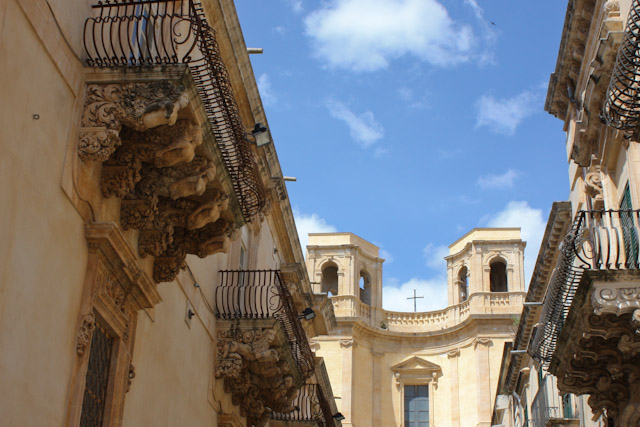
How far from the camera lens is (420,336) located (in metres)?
39.1

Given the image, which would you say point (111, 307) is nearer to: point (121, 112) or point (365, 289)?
point (121, 112)

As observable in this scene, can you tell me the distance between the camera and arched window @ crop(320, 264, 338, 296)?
133 ft

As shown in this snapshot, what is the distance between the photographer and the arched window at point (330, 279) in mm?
40500

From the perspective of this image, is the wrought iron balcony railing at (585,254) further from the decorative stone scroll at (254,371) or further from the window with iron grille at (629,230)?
the decorative stone scroll at (254,371)

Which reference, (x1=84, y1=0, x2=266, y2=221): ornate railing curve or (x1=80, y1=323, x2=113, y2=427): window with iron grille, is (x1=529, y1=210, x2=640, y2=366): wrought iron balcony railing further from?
(x1=80, y1=323, x2=113, y2=427): window with iron grille

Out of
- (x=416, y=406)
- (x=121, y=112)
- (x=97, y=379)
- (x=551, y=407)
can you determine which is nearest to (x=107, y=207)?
(x=121, y=112)

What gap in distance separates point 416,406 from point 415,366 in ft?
5.34

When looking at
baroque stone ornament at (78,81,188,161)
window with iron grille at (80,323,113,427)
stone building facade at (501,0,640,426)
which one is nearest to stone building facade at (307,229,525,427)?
stone building facade at (501,0,640,426)

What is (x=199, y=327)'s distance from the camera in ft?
43.5

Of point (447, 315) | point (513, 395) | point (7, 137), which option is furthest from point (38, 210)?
point (447, 315)

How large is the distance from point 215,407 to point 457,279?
91.5 feet

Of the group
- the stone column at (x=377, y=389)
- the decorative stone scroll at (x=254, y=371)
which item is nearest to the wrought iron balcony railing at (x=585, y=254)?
the decorative stone scroll at (x=254, y=371)

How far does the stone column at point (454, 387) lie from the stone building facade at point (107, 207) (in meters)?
25.4

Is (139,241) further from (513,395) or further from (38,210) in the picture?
(513,395)
